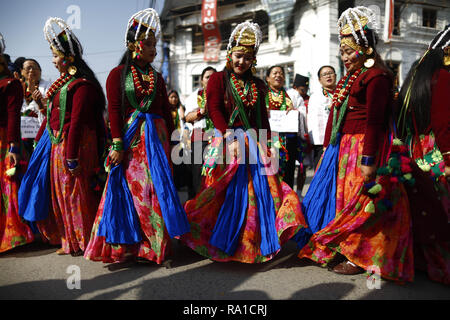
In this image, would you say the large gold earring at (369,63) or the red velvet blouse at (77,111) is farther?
the red velvet blouse at (77,111)

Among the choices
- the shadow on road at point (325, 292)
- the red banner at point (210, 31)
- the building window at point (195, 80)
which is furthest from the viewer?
the building window at point (195, 80)

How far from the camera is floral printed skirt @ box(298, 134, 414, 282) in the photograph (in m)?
2.43

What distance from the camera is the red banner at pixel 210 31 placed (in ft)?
59.3

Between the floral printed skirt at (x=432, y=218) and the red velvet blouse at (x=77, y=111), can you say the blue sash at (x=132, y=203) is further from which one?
the floral printed skirt at (x=432, y=218)

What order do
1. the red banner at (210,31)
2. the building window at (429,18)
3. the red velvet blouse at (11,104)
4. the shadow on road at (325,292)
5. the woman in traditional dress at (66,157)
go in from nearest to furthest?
1. the shadow on road at (325,292)
2. the woman in traditional dress at (66,157)
3. the red velvet blouse at (11,104)
4. the building window at (429,18)
5. the red banner at (210,31)

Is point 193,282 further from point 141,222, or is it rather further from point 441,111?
point 441,111

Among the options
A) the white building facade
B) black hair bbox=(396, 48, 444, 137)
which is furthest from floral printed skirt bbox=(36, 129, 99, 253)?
the white building facade

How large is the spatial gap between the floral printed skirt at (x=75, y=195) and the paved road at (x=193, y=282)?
0.22 metres

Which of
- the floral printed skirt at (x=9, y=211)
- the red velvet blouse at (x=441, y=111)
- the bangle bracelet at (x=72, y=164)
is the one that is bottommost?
the floral printed skirt at (x=9, y=211)

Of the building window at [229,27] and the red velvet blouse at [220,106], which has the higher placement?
the building window at [229,27]

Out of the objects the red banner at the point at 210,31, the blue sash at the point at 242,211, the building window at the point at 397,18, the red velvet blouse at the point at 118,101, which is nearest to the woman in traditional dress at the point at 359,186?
the blue sash at the point at 242,211

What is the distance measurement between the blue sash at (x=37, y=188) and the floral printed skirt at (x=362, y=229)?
2455mm

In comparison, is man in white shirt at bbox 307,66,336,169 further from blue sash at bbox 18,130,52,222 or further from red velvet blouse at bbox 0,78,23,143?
red velvet blouse at bbox 0,78,23,143
